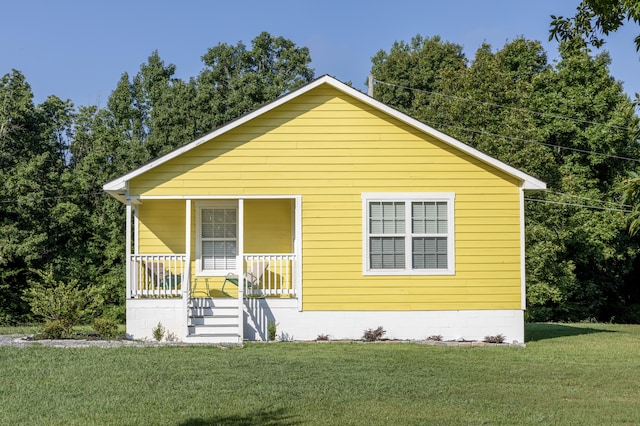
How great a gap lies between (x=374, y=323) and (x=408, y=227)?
6.89ft

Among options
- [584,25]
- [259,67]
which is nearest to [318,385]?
[584,25]

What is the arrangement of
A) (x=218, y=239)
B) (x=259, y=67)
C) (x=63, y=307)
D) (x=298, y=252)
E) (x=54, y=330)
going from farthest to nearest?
1. (x=259, y=67)
2. (x=218, y=239)
3. (x=298, y=252)
4. (x=63, y=307)
5. (x=54, y=330)

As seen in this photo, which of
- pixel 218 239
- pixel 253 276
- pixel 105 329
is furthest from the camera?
pixel 218 239

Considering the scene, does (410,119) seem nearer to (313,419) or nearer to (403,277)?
(403,277)

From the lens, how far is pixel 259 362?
12484 mm

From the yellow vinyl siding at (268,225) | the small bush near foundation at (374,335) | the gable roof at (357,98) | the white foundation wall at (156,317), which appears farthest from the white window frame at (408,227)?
the white foundation wall at (156,317)

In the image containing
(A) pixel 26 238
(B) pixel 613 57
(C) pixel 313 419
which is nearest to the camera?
(C) pixel 313 419

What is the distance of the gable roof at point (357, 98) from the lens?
16.3 m

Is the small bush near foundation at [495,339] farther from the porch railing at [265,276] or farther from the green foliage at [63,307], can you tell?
the green foliage at [63,307]

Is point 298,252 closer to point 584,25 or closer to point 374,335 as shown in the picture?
point 374,335

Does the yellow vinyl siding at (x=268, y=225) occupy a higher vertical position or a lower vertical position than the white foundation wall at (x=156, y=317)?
higher

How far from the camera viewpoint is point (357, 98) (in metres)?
16.6

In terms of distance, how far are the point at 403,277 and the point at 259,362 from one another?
4855 millimetres

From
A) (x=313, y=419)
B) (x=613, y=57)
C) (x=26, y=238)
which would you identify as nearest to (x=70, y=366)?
(x=313, y=419)
